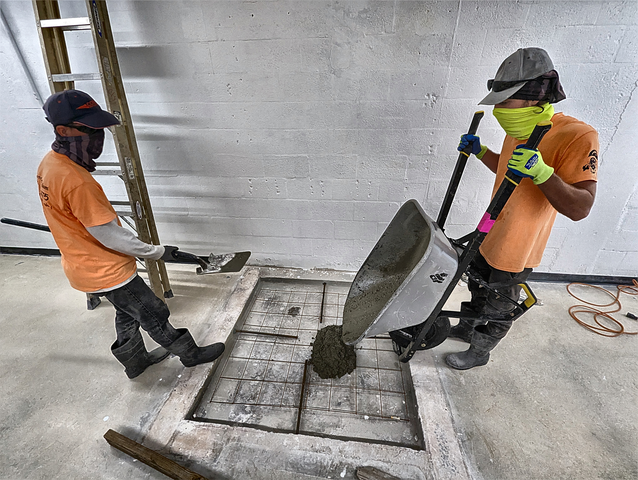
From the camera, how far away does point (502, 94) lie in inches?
42.5

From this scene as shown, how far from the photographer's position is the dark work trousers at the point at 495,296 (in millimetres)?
1386

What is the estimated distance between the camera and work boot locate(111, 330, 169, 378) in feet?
5.17

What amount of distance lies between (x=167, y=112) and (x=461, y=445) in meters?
2.77

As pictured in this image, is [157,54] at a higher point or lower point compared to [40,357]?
higher

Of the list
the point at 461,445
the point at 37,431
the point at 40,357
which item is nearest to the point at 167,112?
the point at 40,357

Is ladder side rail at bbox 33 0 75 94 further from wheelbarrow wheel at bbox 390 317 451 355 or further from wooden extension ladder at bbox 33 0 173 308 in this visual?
wheelbarrow wheel at bbox 390 317 451 355

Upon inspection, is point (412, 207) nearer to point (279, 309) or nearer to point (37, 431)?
point (279, 309)

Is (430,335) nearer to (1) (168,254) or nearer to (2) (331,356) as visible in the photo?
(2) (331,356)

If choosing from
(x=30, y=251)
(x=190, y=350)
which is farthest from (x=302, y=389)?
(x=30, y=251)

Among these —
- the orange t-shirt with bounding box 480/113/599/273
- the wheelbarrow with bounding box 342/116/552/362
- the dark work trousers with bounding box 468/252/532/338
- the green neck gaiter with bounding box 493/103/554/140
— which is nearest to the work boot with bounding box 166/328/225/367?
the wheelbarrow with bounding box 342/116/552/362

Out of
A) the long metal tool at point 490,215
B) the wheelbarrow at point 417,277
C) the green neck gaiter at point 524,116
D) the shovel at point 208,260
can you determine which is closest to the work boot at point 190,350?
Answer: the shovel at point 208,260

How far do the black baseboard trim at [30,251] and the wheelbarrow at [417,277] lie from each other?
3317 mm

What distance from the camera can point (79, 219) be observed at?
3.88 ft

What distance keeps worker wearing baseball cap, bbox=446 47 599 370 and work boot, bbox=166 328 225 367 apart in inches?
60.5
